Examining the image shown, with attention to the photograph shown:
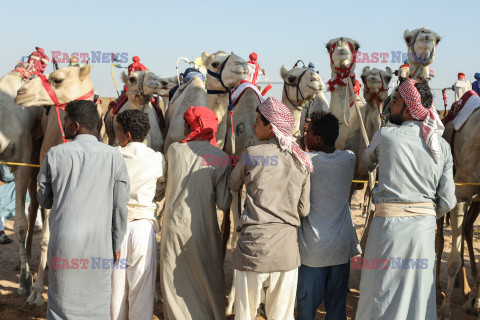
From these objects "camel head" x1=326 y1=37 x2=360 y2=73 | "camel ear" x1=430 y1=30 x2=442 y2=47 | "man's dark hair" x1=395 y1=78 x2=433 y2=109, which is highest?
"camel ear" x1=430 y1=30 x2=442 y2=47

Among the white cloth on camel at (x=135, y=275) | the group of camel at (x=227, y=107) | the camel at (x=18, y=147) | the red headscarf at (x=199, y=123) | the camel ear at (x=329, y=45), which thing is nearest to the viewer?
the white cloth on camel at (x=135, y=275)

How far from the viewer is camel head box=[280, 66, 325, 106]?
6012mm

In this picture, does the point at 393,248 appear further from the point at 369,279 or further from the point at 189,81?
the point at 189,81

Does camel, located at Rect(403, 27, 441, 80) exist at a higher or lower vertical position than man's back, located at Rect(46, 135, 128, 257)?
higher

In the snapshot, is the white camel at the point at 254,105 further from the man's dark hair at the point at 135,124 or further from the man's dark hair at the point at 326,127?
the man's dark hair at the point at 326,127

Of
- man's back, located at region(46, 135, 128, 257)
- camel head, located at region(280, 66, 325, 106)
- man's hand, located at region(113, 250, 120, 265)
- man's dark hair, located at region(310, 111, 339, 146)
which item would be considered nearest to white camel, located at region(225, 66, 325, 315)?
camel head, located at region(280, 66, 325, 106)

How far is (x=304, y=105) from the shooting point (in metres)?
6.52

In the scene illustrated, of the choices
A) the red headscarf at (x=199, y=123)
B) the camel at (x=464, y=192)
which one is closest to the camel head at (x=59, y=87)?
the red headscarf at (x=199, y=123)

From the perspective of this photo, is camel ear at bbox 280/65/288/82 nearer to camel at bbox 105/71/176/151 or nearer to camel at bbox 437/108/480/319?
camel at bbox 105/71/176/151

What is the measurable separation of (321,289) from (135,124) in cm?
206

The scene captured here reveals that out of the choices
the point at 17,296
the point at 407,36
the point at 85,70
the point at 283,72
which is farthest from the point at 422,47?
the point at 17,296

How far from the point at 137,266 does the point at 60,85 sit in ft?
8.30

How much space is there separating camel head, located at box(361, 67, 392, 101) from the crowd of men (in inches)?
84.9

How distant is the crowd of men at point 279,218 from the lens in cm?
362
